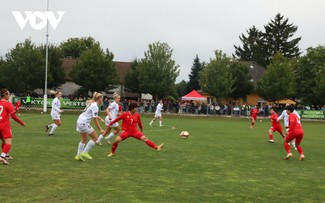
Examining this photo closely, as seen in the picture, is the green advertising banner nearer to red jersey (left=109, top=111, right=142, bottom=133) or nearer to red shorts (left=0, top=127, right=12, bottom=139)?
red jersey (left=109, top=111, right=142, bottom=133)

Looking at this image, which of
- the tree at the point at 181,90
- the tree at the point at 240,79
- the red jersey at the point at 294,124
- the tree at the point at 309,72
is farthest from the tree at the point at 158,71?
the red jersey at the point at 294,124

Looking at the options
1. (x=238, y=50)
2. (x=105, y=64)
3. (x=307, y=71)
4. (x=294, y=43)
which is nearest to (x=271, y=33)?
(x=294, y=43)

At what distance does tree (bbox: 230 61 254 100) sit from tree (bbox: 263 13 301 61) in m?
19.9

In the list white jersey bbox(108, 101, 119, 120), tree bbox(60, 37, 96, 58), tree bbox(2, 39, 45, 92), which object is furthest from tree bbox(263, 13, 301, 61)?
white jersey bbox(108, 101, 119, 120)

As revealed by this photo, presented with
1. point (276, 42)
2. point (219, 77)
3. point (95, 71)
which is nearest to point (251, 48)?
point (276, 42)

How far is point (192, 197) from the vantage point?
750cm

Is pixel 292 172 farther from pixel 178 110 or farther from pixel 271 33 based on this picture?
pixel 271 33

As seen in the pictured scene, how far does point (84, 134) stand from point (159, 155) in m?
2.75

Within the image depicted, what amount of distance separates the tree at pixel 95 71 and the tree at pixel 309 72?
27795 millimetres

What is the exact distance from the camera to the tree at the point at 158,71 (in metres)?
56.4

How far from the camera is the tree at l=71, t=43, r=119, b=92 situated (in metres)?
55.6

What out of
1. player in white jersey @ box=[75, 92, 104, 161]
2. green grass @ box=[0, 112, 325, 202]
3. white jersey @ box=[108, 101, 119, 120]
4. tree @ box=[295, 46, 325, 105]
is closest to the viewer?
green grass @ box=[0, 112, 325, 202]

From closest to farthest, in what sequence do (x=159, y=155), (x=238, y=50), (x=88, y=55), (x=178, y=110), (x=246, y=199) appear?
(x=246, y=199)
(x=159, y=155)
(x=178, y=110)
(x=88, y=55)
(x=238, y=50)

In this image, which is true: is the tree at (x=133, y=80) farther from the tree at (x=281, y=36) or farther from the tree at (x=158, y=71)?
the tree at (x=281, y=36)
